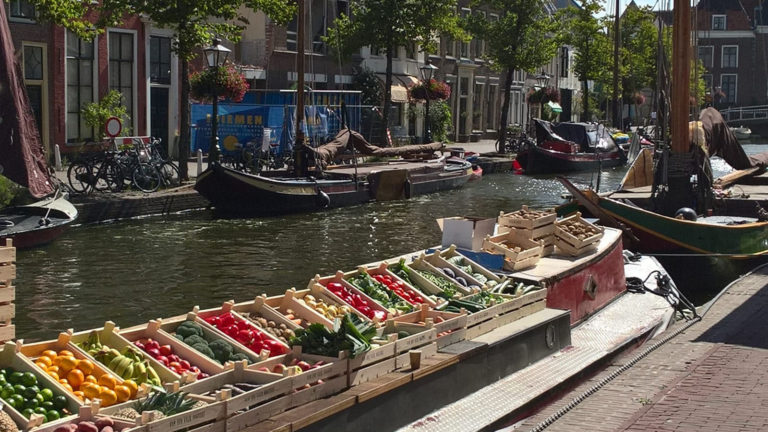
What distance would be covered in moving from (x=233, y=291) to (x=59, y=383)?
31.6 feet

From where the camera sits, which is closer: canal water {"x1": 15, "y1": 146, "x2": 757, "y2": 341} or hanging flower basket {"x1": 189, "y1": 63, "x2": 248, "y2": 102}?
canal water {"x1": 15, "y1": 146, "x2": 757, "y2": 341}

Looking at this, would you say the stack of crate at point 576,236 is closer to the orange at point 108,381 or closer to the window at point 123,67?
the orange at point 108,381

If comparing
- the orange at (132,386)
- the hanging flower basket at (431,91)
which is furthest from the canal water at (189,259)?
the hanging flower basket at (431,91)

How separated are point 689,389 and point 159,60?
26625mm

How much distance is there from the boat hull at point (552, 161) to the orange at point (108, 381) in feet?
111

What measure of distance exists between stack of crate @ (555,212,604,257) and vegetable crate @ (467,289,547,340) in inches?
85.0

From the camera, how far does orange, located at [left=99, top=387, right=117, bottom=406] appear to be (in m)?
6.16

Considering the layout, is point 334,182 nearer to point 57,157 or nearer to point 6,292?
point 57,157

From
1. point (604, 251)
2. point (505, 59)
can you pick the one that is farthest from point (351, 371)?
point (505, 59)

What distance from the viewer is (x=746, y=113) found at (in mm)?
85250

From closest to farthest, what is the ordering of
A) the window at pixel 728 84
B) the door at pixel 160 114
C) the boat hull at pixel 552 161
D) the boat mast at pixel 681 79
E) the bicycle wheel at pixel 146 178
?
the boat mast at pixel 681 79 → the bicycle wheel at pixel 146 178 → the door at pixel 160 114 → the boat hull at pixel 552 161 → the window at pixel 728 84

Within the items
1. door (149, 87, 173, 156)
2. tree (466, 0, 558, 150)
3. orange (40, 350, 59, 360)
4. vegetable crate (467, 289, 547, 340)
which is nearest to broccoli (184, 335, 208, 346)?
orange (40, 350, 59, 360)

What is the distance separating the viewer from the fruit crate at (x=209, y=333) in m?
7.36

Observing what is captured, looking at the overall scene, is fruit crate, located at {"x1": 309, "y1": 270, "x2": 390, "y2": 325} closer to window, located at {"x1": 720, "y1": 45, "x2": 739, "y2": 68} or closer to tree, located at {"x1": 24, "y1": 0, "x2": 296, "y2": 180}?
tree, located at {"x1": 24, "y1": 0, "x2": 296, "y2": 180}
